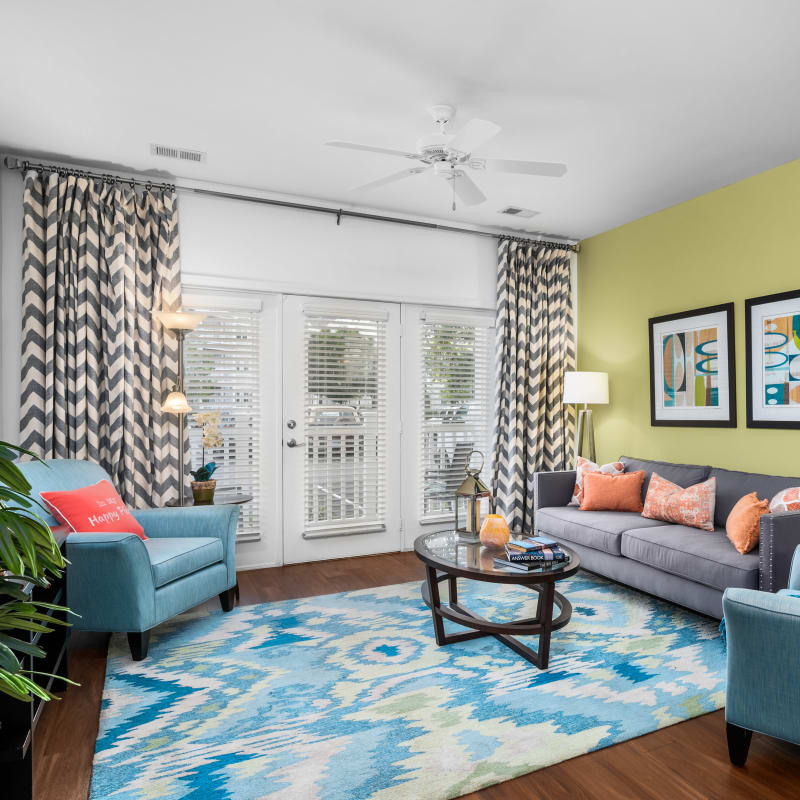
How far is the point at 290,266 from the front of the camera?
4395mm

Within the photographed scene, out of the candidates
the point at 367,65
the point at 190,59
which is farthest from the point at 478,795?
the point at 190,59

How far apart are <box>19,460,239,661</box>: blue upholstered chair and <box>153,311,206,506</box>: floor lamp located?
59cm

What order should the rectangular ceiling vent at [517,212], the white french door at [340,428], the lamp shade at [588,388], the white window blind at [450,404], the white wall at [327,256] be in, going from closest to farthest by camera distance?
1. the white wall at [327,256]
2. the white french door at [340,428]
3. the rectangular ceiling vent at [517,212]
4. the lamp shade at [588,388]
5. the white window blind at [450,404]

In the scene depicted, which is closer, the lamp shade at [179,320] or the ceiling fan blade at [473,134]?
the ceiling fan blade at [473,134]

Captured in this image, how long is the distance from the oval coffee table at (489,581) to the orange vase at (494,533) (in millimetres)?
47

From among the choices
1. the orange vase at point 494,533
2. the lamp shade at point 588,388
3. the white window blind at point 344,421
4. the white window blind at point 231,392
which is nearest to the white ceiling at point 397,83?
the white window blind at point 231,392

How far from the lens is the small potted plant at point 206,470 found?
3.82 metres

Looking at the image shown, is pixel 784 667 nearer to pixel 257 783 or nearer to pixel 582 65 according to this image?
pixel 257 783

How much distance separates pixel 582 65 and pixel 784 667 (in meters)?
2.57

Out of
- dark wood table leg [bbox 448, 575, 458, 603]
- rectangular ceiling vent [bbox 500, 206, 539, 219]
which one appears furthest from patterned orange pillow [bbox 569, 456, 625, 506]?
rectangular ceiling vent [bbox 500, 206, 539, 219]

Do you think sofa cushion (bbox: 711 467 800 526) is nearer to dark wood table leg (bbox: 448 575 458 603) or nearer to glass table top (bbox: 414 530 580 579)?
glass table top (bbox: 414 530 580 579)

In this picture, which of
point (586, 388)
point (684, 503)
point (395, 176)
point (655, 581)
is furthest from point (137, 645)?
point (586, 388)

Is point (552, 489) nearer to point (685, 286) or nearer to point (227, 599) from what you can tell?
point (685, 286)

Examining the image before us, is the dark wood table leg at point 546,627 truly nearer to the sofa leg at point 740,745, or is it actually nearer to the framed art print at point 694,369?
the sofa leg at point 740,745
